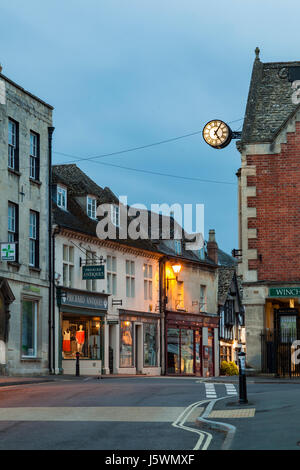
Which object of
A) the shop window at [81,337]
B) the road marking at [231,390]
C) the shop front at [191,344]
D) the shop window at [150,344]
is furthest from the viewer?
the shop front at [191,344]

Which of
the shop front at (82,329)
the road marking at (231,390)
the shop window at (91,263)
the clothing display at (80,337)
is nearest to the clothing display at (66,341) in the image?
the shop front at (82,329)

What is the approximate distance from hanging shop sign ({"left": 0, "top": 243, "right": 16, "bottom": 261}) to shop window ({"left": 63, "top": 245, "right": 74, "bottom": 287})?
796cm

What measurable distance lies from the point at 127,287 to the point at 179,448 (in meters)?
38.9

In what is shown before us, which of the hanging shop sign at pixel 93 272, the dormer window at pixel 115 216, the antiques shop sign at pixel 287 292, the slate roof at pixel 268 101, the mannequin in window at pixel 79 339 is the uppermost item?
the slate roof at pixel 268 101

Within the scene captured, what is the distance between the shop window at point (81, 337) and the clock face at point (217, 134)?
1492 centimetres

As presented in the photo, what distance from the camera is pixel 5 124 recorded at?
37125mm

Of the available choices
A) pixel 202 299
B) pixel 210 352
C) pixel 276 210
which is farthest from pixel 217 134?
pixel 210 352

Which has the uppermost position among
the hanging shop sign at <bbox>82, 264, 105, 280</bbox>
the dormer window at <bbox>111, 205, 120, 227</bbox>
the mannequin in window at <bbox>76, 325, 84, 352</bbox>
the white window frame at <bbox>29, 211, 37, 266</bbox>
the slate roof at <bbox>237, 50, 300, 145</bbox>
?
the slate roof at <bbox>237, 50, 300, 145</bbox>

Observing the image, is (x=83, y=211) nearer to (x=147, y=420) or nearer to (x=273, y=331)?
(x=273, y=331)

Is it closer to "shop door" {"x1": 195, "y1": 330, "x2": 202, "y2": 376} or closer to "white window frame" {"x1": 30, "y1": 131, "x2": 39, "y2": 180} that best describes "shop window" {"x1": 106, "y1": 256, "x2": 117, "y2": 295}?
"white window frame" {"x1": 30, "y1": 131, "x2": 39, "y2": 180}

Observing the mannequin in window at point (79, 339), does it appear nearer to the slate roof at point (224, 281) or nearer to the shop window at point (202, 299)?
the shop window at point (202, 299)

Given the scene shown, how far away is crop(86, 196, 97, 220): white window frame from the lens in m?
48.1

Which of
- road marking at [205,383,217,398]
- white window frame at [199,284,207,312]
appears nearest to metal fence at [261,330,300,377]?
road marking at [205,383,217,398]

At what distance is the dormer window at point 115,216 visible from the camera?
50.7 meters
